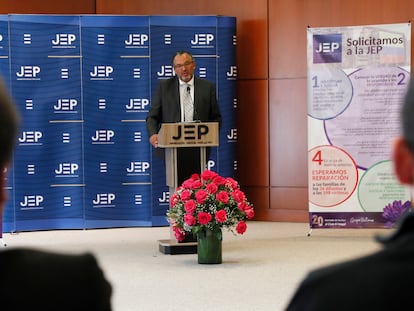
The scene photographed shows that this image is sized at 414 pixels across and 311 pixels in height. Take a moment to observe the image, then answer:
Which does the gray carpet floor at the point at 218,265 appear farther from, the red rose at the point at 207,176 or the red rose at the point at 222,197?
the red rose at the point at 207,176

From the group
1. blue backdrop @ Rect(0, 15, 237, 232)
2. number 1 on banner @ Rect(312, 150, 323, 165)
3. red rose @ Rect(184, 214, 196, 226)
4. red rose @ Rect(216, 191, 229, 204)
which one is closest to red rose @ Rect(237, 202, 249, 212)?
red rose @ Rect(216, 191, 229, 204)

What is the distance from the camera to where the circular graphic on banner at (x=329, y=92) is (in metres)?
7.52

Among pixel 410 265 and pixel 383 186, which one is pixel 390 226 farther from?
pixel 410 265

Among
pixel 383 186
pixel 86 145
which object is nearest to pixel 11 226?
pixel 86 145

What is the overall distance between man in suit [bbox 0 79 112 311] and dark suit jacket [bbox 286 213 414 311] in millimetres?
331

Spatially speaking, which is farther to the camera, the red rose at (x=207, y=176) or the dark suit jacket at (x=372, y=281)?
the red rose at (x=207, y=176)

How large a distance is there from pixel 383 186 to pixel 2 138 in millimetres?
6595

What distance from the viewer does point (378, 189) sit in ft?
24.5

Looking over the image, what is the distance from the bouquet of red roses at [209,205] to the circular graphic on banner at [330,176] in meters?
1.53

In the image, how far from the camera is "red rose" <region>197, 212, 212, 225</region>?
612 cm

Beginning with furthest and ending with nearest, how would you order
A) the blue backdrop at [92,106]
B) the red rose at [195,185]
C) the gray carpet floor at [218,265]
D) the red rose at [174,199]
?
the blue backdrop at [92,106] < the red rose at [174,199] < the red rose at [195,185] < the gray carpet floor at [218,265]

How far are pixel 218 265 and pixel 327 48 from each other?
7.73 feet

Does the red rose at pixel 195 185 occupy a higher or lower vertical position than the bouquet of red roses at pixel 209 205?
higher

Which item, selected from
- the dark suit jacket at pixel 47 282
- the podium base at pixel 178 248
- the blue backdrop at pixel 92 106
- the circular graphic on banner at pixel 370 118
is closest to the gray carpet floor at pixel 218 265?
the podium base at pixel 178 248
